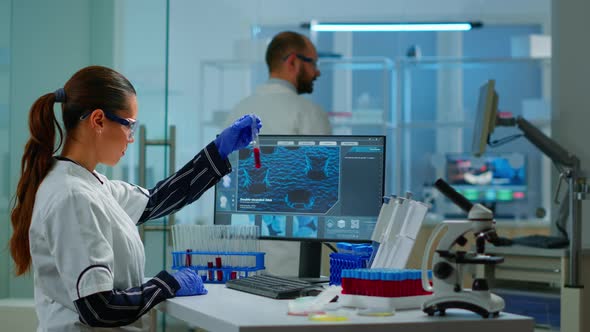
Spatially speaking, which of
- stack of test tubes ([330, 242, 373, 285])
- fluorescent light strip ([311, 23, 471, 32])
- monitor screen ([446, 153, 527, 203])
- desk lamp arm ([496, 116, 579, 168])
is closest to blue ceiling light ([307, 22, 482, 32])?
fluorescent light strip ([311, 23, 471, 32])

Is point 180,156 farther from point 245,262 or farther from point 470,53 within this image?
point 245,262

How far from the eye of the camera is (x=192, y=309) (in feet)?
5.52

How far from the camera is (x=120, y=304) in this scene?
1.67 m

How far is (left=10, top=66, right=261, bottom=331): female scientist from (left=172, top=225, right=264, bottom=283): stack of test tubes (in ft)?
0.71

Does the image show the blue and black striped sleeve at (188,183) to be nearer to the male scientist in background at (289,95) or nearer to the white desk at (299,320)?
the white desk at (299,320)

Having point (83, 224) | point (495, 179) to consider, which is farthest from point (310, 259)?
point (495, 179)

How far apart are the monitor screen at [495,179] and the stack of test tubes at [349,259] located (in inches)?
161

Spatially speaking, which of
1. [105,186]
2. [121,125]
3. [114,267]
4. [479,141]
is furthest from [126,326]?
[479,141]

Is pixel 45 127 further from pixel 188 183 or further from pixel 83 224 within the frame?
pixel 188 183

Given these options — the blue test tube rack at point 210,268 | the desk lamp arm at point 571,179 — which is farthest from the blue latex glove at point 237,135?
the desk lamp arm at point 571,179

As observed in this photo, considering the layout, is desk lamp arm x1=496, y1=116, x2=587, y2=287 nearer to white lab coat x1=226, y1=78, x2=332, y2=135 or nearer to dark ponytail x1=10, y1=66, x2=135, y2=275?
white lab coat x1=226, y1=78, x2=332, y2=135

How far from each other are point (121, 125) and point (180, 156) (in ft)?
14.2

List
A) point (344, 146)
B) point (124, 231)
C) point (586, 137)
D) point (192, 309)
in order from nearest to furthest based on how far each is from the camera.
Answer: point (192, 309) → point (124, 231) → point (344, 146) → point (586, 137)

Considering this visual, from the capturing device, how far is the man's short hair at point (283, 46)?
10.2ft
